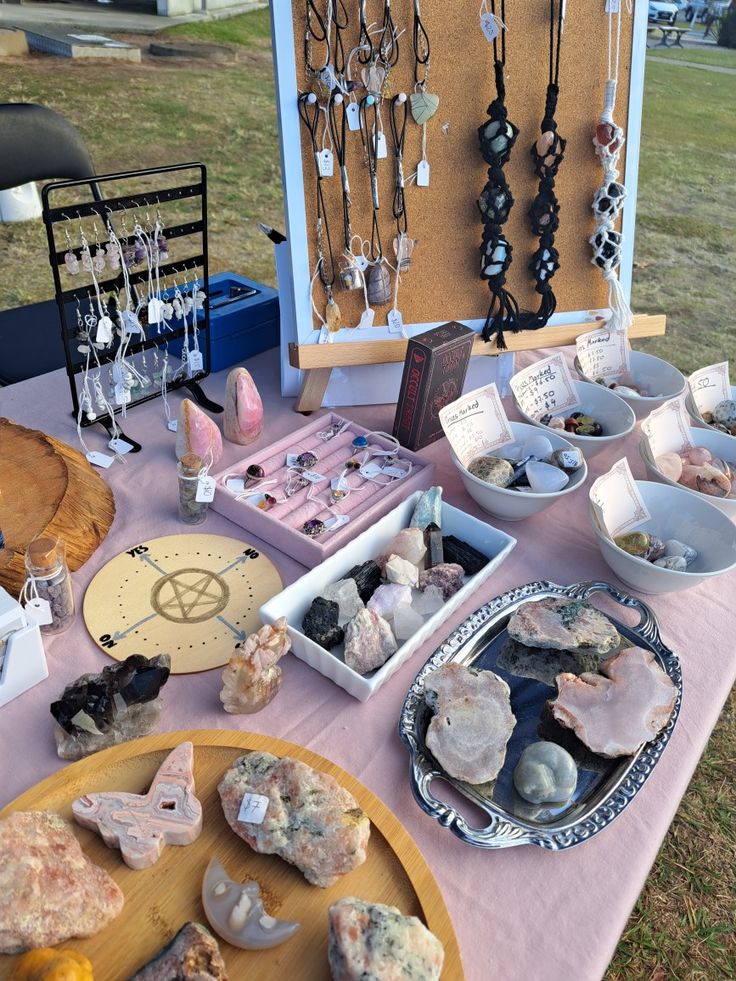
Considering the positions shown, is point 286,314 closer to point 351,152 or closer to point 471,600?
point 351,152

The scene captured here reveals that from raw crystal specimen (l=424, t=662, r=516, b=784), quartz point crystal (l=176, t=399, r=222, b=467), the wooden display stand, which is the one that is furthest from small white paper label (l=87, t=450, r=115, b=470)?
raw crystal specimen (l=424, t=662, r=516, b=784)

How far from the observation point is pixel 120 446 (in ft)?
4.23

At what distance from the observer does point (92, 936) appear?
63cm

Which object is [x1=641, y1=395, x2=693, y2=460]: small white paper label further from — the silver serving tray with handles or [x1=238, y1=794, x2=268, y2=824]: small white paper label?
[x1=238, y1=794, x2=268, y2=824]: small white paper label

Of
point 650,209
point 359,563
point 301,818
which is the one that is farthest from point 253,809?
point 650,209

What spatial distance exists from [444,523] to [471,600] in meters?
0.13

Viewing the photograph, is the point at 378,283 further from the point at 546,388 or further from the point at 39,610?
the point at 39,610

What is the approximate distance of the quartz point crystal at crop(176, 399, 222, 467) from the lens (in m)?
1.20

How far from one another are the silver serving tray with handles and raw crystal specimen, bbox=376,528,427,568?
0.12m

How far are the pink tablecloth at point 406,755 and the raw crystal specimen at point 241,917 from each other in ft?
0.57

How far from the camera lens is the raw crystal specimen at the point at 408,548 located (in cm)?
104

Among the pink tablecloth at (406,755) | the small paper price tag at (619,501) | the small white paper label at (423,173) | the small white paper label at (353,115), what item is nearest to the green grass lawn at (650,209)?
the pink tablecloth at (406,755)

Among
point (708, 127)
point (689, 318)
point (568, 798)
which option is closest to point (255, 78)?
point (708, 127)

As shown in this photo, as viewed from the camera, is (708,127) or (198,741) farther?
(708,127)
